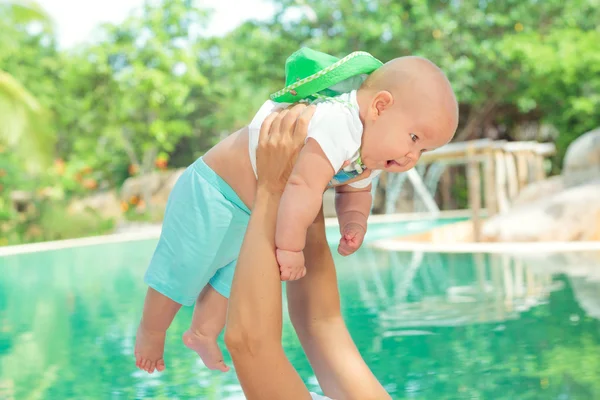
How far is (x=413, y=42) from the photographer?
1883 centimetres

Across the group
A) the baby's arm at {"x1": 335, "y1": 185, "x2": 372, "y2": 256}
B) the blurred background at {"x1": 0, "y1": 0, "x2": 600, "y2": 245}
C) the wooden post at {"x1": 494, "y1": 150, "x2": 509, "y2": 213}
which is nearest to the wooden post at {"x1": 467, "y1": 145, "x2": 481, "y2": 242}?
the wooden post at {"x1": 494, "y1": 150, "x2": 509, "y2": 213}

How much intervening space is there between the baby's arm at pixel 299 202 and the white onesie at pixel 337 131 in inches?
0.8

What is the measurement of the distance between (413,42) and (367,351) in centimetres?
1541

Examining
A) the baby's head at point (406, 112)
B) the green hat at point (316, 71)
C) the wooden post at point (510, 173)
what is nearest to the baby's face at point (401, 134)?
the baby's head at point (406, 112)

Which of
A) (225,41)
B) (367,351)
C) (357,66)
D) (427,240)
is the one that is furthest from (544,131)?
(357,66)

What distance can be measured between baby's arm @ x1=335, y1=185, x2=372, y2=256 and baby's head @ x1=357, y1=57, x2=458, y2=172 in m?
0.24

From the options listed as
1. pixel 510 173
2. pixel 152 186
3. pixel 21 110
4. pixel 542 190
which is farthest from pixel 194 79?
pixel 542 190

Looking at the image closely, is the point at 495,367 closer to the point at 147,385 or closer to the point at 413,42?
the point at 147,385

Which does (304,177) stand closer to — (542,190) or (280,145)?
(280,145)

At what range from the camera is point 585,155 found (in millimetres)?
12266

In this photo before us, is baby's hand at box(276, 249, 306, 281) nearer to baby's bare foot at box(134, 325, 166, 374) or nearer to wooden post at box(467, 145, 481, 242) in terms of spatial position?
baby's bare foot at box(134, 325, 166, 374)

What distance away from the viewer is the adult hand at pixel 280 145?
1.78 meters

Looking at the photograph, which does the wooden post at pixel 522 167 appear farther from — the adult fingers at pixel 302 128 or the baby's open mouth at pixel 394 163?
the adult fingers at pixel 302 128

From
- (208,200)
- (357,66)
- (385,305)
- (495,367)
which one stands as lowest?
(385,305)
